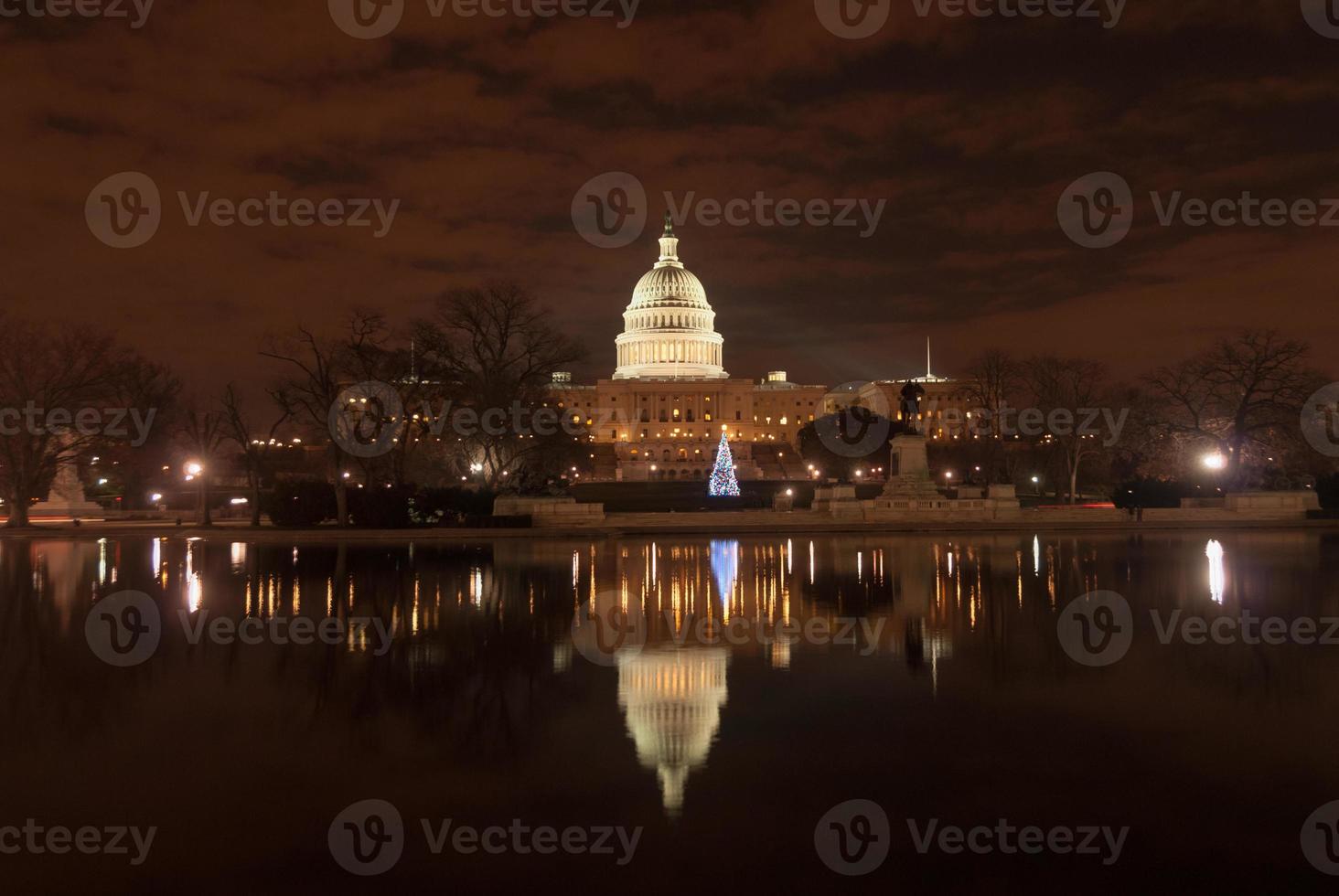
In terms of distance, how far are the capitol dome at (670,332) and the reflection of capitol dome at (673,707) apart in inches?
5267

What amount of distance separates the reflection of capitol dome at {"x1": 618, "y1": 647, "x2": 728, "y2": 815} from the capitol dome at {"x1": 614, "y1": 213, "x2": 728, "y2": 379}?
133790mm

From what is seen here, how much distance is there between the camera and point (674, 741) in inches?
382

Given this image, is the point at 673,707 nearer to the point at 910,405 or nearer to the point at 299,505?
the point at 299,505

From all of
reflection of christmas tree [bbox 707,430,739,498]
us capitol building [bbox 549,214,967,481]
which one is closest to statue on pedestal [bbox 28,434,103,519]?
reflection of christmas tree [bbox 707,430,739,498]

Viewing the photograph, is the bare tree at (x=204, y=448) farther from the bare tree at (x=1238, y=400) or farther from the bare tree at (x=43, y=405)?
the bare tree at (x=1238, y=400)

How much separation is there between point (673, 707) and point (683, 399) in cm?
13157

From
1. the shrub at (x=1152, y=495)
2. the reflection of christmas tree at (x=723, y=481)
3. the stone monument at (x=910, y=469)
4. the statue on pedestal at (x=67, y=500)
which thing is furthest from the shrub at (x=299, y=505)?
the shrub at (x=1152, y=495)

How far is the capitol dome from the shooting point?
14912 cm

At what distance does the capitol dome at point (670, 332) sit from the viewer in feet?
489

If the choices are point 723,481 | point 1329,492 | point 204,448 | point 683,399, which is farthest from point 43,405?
point 683,399

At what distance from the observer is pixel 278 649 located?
46.6ft

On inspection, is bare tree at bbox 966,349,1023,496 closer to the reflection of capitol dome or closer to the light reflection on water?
the light reflection on water

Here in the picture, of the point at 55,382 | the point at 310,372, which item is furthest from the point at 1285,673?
the point at 55,382

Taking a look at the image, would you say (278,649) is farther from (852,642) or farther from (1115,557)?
(1115,557)
